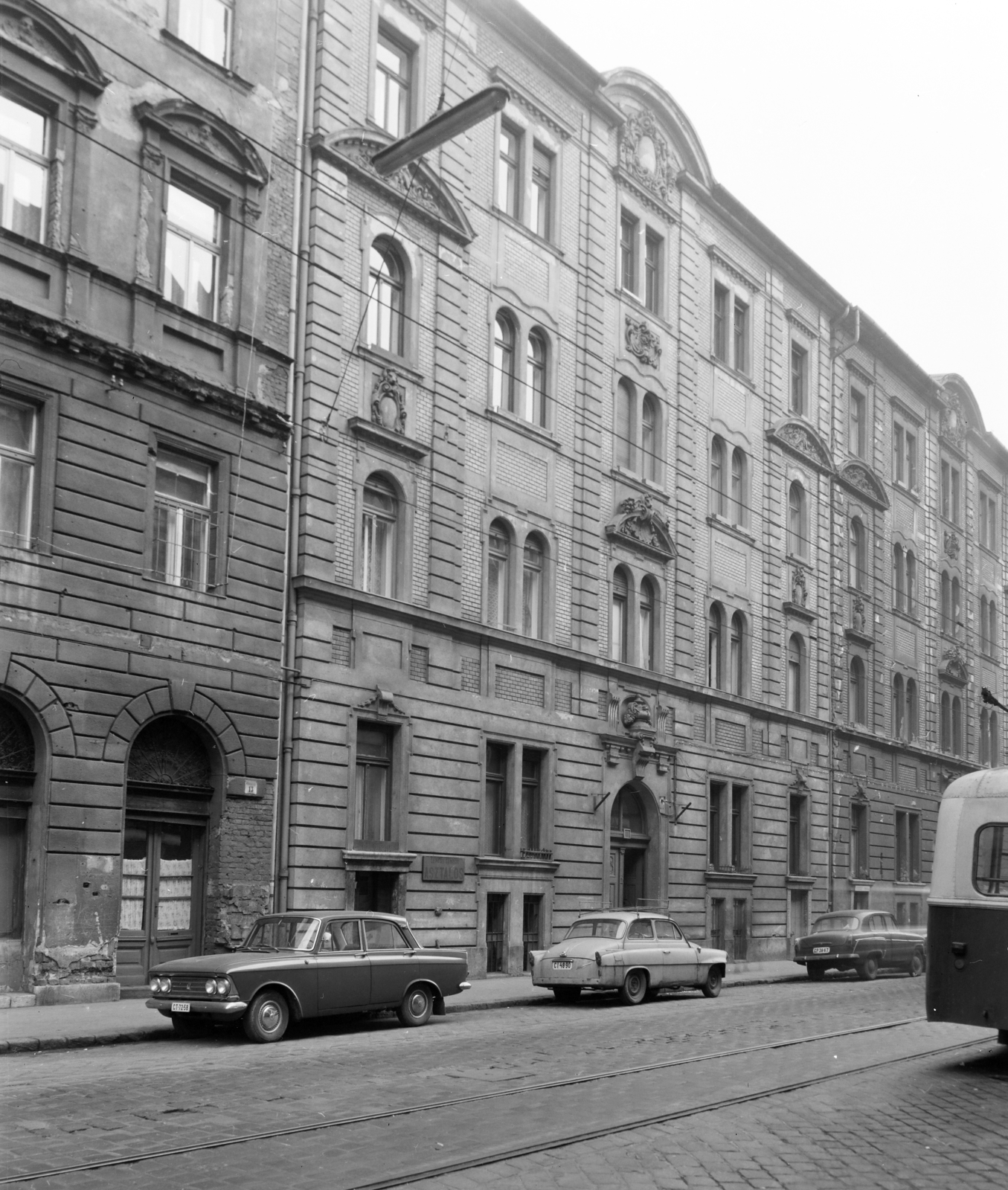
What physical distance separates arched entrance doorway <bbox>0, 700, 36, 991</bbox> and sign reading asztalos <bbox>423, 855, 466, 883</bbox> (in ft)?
26.6

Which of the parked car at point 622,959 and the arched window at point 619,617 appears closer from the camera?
the parked car at point 622,959

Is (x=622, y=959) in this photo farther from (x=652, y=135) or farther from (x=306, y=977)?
(x=652, y=135)

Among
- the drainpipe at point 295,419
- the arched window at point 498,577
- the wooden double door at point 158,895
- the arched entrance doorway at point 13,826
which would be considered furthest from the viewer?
the arched window at point 498,577

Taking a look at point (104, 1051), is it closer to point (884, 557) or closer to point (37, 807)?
point (37, 807)

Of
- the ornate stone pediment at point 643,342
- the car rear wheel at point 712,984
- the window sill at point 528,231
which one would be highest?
the window sill at point 528,231

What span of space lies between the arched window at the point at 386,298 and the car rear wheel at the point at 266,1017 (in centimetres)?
1279

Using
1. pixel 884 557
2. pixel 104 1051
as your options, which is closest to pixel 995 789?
pixel 104 1051

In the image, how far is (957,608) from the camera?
172 ft

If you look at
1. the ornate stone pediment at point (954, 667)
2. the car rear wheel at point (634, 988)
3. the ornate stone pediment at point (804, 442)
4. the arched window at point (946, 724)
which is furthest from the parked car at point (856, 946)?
the ornate stone pediment at point (954, 667)

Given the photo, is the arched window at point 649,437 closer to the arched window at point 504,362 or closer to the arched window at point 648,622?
the arched window at point 648,622

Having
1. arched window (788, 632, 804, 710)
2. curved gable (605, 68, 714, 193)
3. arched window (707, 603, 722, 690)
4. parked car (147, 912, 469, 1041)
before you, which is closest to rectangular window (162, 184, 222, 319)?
parked car (147, 912, 469, 1041)

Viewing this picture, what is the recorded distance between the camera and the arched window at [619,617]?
31.8 metres

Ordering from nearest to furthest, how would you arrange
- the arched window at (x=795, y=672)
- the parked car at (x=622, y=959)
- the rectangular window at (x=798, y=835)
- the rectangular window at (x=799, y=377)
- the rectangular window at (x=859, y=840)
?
the parked car at (x=622, y=959), the rectangular window at (x=798, y=835), the arched window at (x=795, y=672), the rectangular window at (x=799, y=377), the rectangular window at (x=859, y=840)

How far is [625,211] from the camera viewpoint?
111ft
